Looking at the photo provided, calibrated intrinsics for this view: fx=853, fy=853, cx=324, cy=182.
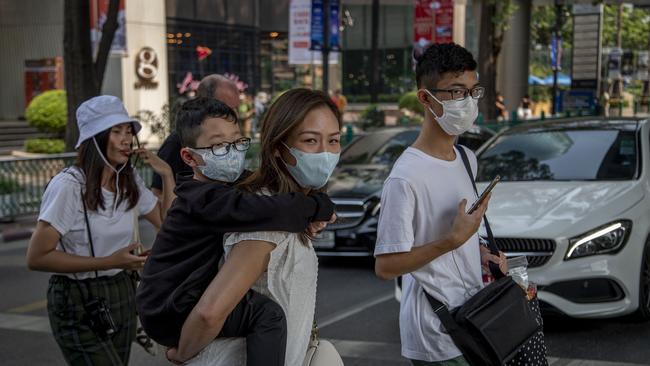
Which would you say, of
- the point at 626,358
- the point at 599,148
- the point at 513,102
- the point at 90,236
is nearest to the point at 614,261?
the point at 626,358

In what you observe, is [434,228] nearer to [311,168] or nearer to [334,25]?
[311,168]

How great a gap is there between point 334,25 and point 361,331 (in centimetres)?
1377

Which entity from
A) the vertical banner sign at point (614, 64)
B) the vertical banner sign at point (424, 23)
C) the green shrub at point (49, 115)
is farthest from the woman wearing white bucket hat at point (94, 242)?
the vertical banner sign at point (614, 64)

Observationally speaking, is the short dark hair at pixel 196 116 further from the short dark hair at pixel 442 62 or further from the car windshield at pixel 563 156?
the car windshield at pixel 563 156

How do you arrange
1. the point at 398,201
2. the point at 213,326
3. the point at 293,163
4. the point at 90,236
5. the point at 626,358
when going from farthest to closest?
the point at 626,358 < the point at 90,236 < the point at 398,201 < the point at 293,163 < the point at 213,326

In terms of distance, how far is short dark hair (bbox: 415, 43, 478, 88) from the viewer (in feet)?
10.7

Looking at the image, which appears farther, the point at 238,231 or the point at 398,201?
the point at 398,201

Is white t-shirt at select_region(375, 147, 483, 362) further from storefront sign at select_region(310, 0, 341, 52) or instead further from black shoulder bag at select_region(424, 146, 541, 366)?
storefront sign at select_region(310, 0, 341, 52)

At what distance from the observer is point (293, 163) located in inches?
98.3

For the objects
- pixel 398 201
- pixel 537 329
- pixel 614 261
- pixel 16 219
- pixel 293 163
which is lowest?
pixel 16 219

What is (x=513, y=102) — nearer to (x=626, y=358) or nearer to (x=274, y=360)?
(x=626, y=358)

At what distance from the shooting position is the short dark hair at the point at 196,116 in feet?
8.38

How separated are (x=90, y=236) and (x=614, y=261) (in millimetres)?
3990

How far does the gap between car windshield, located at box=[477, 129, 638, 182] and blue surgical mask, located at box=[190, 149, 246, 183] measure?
203 inches
